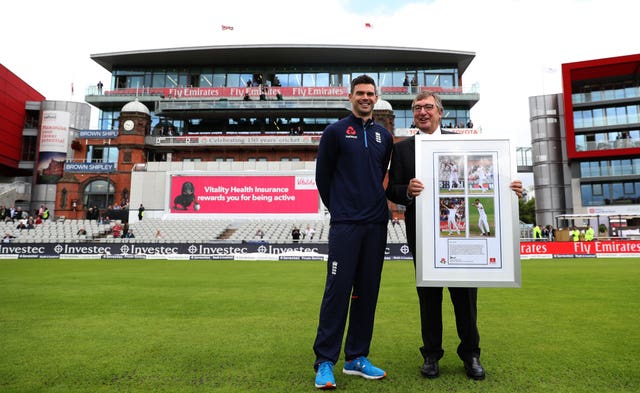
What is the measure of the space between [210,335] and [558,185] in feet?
174

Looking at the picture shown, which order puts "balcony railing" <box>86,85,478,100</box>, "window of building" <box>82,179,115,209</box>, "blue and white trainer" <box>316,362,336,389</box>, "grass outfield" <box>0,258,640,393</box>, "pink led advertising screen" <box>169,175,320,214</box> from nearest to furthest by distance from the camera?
"blue and white trainer" <box>316,362,336,389</box> < "grass outfield" <box>0,258,640,393</box> < "pink led advertising screen" <box>169,175,320,214</box> < "window of building" <box>82,179,115,209</box> < "balcony railing" <box>86,85,478,100</box>

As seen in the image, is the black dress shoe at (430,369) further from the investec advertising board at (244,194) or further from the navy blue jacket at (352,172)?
the investec advertising board at (244,194)

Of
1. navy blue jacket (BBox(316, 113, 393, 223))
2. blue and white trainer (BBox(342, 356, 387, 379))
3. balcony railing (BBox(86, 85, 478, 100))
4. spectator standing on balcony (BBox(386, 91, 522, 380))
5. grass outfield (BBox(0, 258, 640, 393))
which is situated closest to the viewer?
grass outfield (BBox(0, 258, 640, 393))

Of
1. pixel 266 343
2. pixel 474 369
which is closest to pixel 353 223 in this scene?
pixel 474 369

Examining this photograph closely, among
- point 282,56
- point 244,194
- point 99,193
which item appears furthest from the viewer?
point 282,56

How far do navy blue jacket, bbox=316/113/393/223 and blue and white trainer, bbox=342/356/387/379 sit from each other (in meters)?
1.22

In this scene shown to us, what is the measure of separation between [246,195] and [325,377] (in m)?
33.2

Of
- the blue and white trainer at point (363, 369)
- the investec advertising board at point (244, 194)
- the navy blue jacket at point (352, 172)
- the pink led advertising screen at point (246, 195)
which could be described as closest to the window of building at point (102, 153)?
the investec advertising board at point (244, 194)

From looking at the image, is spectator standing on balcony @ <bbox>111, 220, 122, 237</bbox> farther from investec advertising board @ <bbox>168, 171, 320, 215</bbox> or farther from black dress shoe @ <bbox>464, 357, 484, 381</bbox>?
black dress shoe @ <bbox>464, 357, 484, 381</bbox>

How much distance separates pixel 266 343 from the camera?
4.49 m

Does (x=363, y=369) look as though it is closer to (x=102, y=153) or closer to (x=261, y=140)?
(x=261, y=140)

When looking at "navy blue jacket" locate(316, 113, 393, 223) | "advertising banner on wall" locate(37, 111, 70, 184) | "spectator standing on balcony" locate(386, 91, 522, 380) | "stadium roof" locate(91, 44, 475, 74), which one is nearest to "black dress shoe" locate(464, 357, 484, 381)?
"spectator standing on balcony" locate(386, 91, 522, 380)

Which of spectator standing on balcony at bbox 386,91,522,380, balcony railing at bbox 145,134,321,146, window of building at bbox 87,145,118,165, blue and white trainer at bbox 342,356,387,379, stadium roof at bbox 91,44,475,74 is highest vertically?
stadium roof at bbox 91,44,475,74

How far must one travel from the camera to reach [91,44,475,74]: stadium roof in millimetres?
50469
